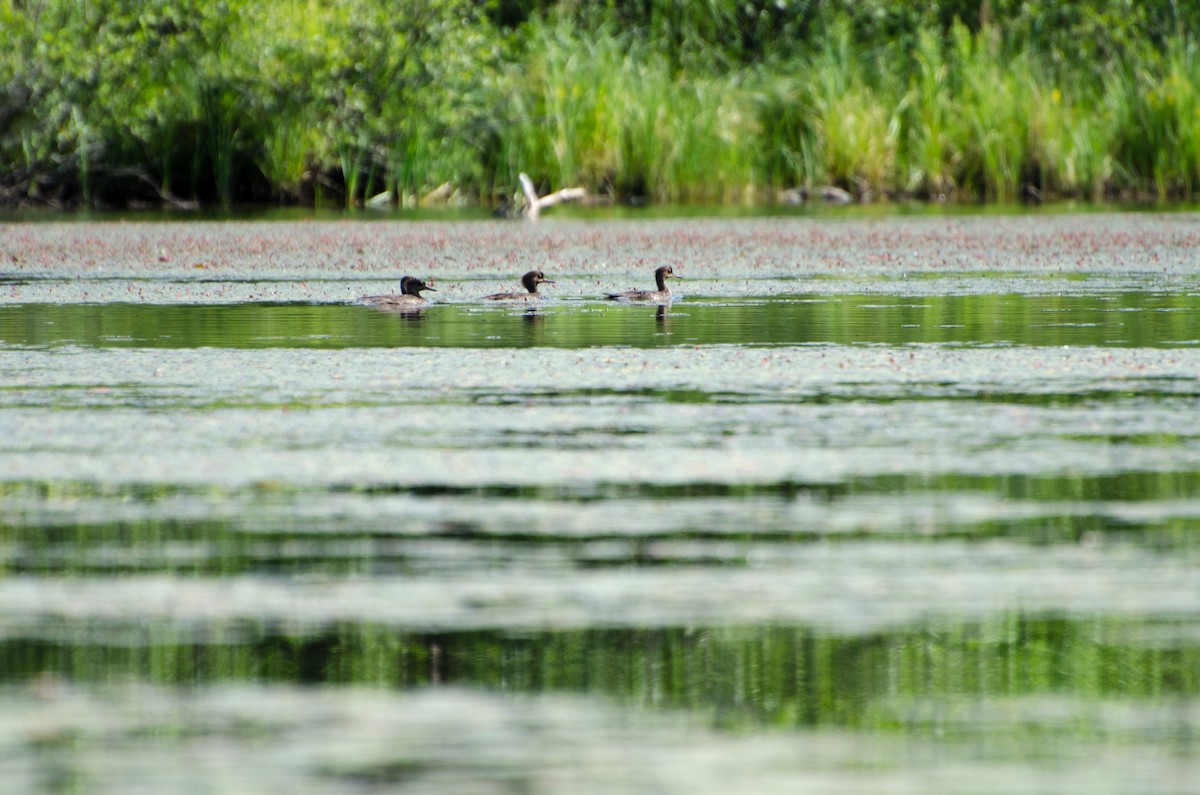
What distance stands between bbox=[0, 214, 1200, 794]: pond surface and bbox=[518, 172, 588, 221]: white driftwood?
512 inches

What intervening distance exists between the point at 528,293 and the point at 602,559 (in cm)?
839

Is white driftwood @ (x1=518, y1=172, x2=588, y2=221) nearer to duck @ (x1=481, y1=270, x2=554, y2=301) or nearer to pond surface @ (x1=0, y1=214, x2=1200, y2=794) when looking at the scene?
duck @ (x1=481, y1=270, x2=554, y2=301)

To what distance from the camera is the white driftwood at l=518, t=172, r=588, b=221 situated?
24.6 meters

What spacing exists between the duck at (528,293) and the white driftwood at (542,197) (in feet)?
34.1

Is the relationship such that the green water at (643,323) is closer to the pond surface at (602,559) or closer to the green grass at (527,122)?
the pond surface at (602,559)

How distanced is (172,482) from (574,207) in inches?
812

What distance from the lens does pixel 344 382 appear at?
9031 millimetres

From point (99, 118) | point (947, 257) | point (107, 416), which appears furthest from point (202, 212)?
point (107, 416)

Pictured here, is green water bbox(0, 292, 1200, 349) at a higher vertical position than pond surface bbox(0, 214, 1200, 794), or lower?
higher

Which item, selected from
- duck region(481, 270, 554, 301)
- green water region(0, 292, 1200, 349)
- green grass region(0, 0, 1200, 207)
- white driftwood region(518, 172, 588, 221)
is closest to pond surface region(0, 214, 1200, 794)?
green water region(0, 292, 1200, 349)

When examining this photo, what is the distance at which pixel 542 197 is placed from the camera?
2792cm

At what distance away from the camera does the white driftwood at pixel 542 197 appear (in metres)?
24.6

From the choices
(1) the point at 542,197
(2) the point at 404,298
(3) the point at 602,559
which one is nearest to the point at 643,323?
(2) the point at 404,298

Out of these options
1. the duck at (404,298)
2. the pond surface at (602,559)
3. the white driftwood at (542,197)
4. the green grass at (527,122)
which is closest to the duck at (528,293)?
the duck at (404,298)
